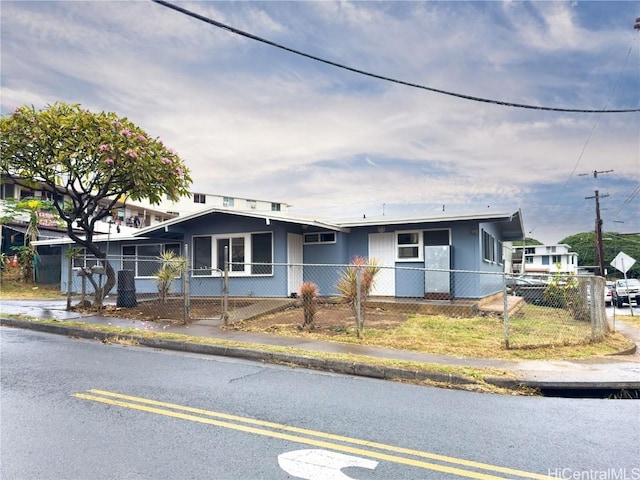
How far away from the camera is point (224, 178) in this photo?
5566 centimetres

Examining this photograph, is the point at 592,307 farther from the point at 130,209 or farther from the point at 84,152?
the point at 130,209

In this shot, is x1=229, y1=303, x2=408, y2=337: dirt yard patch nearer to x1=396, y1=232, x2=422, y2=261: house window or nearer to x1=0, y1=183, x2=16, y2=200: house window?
x1=396, y1=232, x2=422, y2=261: house window

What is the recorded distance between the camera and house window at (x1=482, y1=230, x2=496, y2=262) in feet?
54.1

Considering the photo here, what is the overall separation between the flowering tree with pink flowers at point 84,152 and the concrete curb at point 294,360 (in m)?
4.22

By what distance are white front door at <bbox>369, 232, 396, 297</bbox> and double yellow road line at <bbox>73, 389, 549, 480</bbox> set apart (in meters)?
11.3

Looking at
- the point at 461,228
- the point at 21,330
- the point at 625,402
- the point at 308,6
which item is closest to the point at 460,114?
the point at 461,228

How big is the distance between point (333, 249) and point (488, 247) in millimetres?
6260

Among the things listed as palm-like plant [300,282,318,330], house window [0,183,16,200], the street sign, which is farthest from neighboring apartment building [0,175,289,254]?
the street sign

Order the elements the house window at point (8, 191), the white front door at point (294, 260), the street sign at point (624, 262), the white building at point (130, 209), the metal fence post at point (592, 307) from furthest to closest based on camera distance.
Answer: the house window at point (8, 191)
the white building at point (130, 209)
the street sign at point (624, 262)
the white front door at point (294, 260)
the metal fence post at point (592, 307)

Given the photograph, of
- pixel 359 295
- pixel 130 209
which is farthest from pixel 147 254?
pixel 130 209

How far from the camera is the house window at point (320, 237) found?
16.2m

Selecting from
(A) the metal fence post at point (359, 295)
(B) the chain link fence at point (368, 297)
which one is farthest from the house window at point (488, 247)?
(A) the metal fence post at point (359, 295)

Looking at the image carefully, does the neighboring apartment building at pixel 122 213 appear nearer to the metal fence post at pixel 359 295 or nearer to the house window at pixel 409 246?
the metal fence post at pixel 359 295

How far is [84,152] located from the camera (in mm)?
12188
